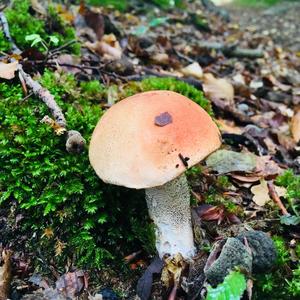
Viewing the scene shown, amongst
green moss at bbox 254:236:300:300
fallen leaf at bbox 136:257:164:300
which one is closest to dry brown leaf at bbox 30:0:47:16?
fallen leaf at bbox 136:257:164:300

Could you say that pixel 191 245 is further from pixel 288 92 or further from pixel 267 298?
pixel 288 92

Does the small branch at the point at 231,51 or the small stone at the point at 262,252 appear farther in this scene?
the small branch at the point at 231,51

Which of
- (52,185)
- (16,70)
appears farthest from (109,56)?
(52,185)

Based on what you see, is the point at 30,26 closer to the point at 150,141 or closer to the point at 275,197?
the point at 150,141

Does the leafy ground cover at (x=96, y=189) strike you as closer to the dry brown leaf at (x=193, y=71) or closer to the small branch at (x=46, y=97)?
the small branch at (x=46, y=97)

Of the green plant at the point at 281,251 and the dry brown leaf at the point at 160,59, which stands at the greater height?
the green plant at the point at 281,251

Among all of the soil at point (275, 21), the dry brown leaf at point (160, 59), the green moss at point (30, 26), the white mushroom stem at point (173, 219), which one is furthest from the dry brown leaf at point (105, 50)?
the soil at point (275, 21)

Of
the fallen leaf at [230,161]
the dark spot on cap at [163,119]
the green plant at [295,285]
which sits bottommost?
the fallen leaf at [230,161]

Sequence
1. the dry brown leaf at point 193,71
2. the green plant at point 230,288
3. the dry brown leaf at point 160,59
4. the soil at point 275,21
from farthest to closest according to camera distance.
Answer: the soil at point 275,21, the dry brown leaf at point 160,59, the dry brown leaf at point 193,71, the green plant at point 230,288
